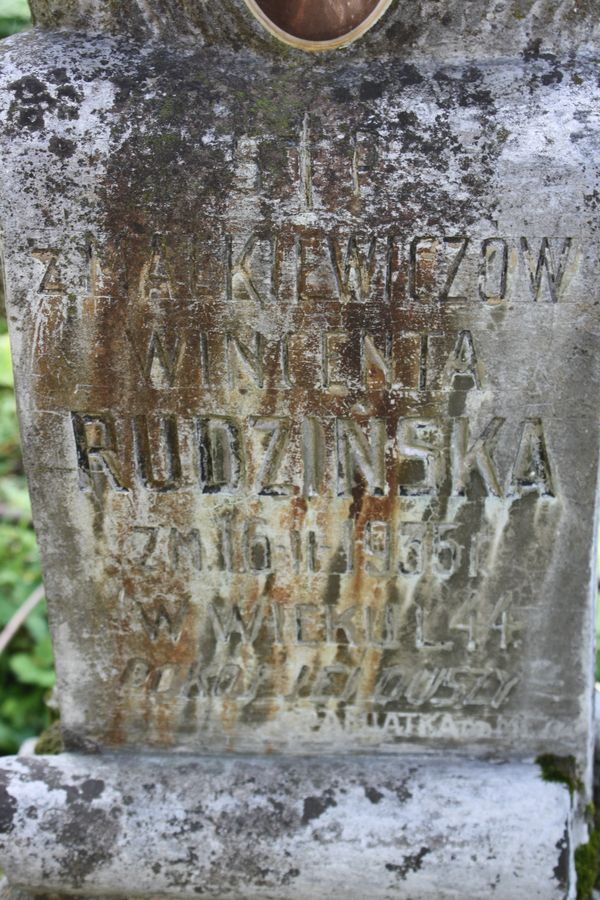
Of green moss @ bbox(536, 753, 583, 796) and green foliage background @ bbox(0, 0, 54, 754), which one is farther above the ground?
green moss @ bbox(536, 753, 583, 796)

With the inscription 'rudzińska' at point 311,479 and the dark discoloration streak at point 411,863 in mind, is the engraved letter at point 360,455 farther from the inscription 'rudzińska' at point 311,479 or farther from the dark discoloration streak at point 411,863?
the dark discoloration streak at point 411,863

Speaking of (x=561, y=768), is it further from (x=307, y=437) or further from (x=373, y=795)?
(x=307, y=437)

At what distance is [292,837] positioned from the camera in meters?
1.68

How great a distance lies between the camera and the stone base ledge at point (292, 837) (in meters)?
1.66

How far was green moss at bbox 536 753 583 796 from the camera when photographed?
1771mm

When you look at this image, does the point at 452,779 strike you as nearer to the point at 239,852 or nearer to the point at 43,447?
the point at 239,852

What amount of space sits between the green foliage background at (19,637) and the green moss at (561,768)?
96 cm

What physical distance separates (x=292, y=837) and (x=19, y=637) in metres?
1.72

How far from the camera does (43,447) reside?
1597mm

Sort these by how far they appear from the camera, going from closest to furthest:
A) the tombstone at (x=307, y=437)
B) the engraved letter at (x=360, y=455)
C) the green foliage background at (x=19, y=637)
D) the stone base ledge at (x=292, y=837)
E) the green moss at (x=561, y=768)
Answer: the tombstone at (x=307, y=437), the engraved letter at (x=360, y=455), the stone base ledge at (x=292, y=837), the green moss at (x=561, y=768), the green foliage background at (x=19, y=637)

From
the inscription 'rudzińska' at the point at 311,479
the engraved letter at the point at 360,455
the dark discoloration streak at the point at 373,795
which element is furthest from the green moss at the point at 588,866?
the engraved letter at the point at 360,455

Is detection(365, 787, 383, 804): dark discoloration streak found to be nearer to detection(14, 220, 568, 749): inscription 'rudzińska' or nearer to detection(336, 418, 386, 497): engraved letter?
detection(14, 220, 568, 749): inscription 'rudzińska'

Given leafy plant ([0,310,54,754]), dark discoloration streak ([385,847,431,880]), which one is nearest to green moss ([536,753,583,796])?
dark discoloration streak ([385,847,431,880])

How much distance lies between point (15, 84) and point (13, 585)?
218 cm
